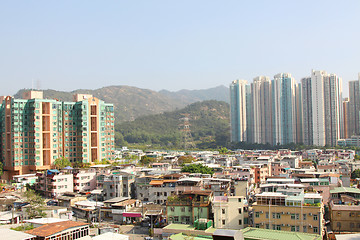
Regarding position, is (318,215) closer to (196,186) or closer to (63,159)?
(196,186)

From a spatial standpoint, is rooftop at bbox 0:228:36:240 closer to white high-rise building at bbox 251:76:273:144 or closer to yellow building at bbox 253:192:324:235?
yellow building at bbox 253:192:324:235

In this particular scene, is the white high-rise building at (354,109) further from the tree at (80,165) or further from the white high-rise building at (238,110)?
the tree at (80,165)

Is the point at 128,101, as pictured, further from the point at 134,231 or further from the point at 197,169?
the point at 134,231

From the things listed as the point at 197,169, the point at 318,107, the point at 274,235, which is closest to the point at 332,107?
the point at 318,107

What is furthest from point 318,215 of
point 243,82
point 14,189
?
point 243,82

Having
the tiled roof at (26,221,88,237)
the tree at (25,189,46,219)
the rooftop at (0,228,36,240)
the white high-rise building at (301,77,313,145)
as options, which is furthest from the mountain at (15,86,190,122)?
the rooftop at (0,228,36,240)
